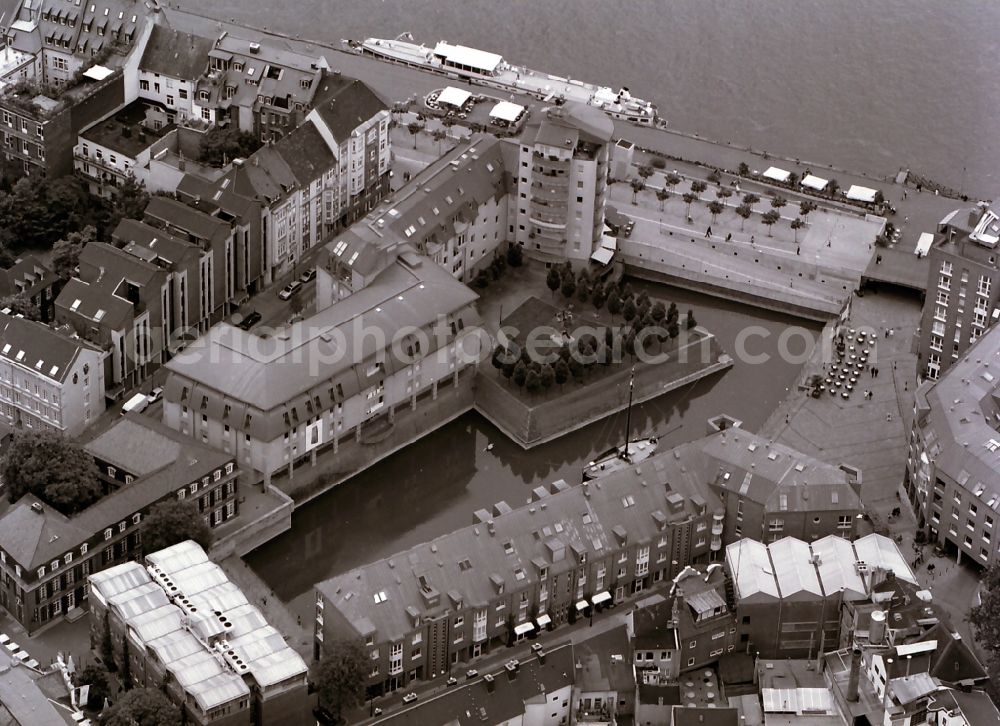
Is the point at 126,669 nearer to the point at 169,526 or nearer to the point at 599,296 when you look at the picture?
the point at 169,526

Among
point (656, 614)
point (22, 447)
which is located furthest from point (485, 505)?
point (22, 447)

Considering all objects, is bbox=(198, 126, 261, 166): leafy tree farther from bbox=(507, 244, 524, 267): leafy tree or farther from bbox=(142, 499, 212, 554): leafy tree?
bbox=(142, 499, 212, 554): leafy tree

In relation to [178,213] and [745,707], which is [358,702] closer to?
[745,707]

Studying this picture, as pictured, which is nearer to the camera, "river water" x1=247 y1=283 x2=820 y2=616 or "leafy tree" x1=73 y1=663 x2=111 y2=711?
"leafy tree" x1=73 y1=663 x2=111 y2=711

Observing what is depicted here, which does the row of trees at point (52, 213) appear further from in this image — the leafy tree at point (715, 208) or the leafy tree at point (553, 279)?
the leafy tree at point (715, 208)

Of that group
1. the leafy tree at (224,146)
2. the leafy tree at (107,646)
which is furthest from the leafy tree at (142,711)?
the leafy tree at (224,146)

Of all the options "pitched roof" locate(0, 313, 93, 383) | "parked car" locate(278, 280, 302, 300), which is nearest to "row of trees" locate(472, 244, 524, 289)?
"parked car" locate(278, 280, 302, 300)

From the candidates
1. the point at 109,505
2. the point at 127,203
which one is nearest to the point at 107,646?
the point at 109,505
